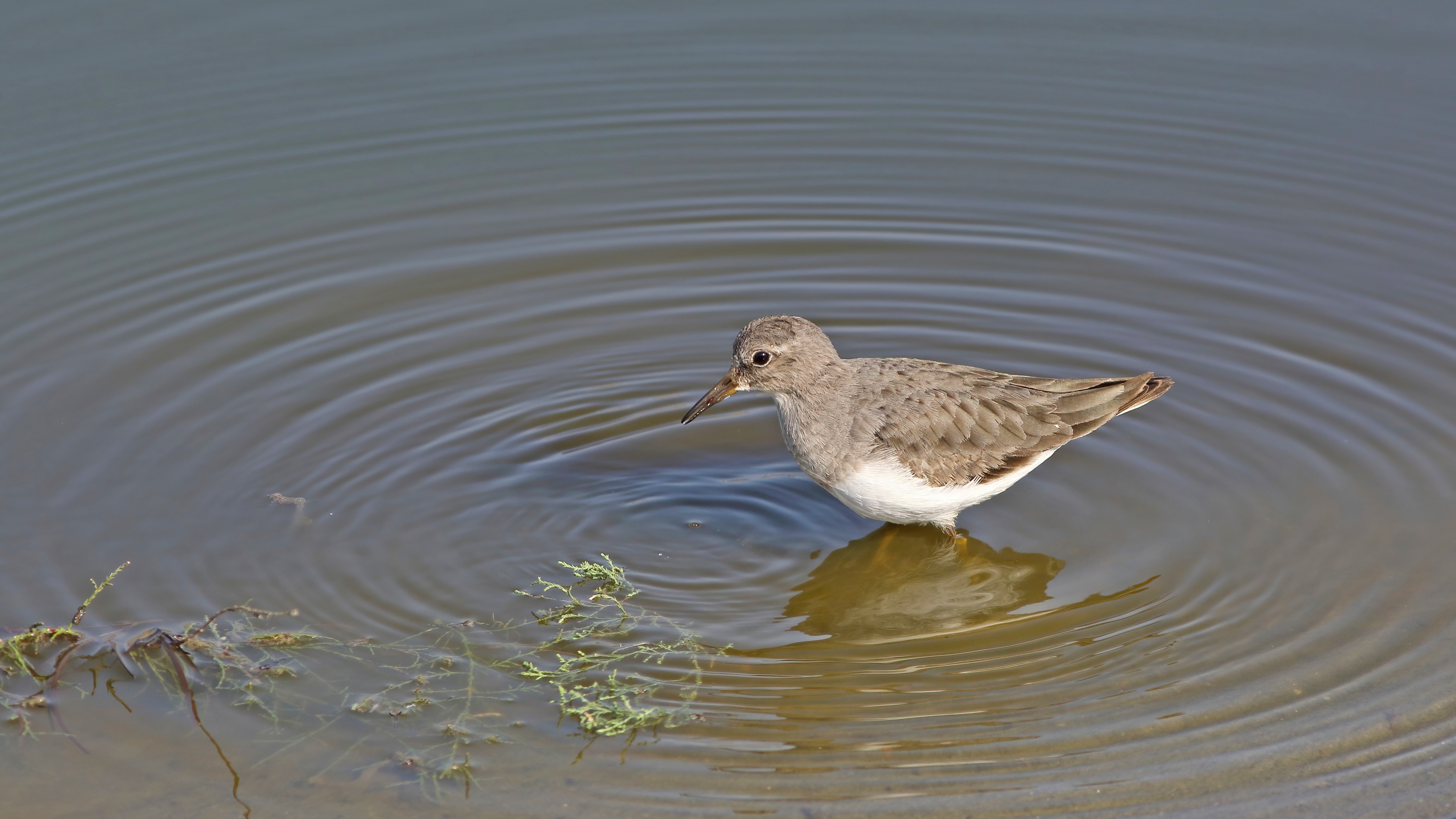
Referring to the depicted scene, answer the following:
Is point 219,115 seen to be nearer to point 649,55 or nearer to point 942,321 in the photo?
point 649,55

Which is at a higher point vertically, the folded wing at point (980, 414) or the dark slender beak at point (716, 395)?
the dark slender beak at point (716, 395)

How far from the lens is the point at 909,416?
26.9 ft

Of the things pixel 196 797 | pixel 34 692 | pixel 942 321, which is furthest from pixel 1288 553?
pixel 34 692

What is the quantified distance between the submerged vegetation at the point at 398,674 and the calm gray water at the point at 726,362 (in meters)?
0.14

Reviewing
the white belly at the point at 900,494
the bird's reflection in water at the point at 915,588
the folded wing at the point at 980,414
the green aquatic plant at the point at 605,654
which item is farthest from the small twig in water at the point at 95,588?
the folded wing at the point at 980,414

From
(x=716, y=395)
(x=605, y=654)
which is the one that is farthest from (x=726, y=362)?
(x=605, y=654)

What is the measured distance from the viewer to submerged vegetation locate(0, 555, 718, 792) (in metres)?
6.55

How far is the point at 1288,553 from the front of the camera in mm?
7891

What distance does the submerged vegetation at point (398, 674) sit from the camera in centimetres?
655

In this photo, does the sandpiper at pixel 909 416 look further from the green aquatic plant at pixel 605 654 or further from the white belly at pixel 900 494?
the green aquatic plant at pixel 605 654

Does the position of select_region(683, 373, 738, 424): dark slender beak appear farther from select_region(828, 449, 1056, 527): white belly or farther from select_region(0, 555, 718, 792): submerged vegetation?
select_region(0, 555, 718, 792): submerged vegetation

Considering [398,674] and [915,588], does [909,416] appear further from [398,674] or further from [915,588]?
[398,674]

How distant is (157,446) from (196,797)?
362 cm

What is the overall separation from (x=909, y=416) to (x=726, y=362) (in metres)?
2.34
